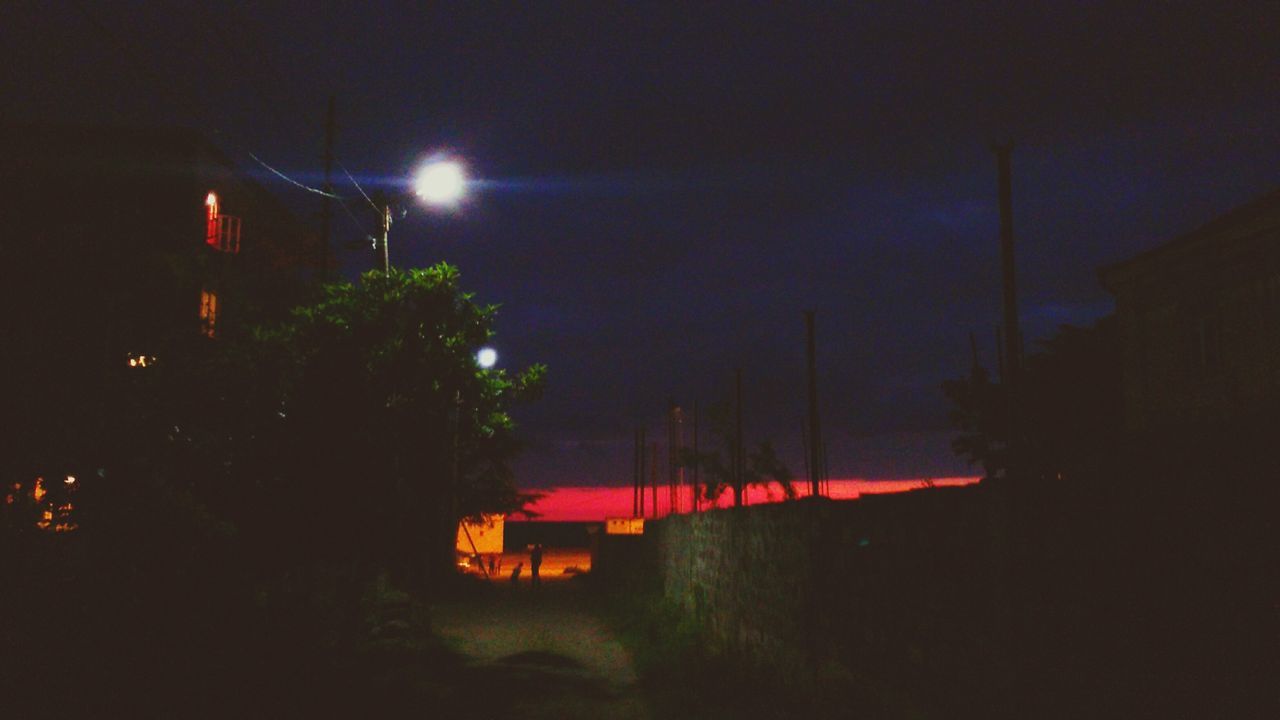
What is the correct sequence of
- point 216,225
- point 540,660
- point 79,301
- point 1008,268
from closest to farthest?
point 79,301 → point 1008,268 → point 540,660 → point 216,225

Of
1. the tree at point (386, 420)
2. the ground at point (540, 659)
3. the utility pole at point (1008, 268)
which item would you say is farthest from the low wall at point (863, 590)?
the tree at point (386, 420)

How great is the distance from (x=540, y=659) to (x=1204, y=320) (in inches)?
724

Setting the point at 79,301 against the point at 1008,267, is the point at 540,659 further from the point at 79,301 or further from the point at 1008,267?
the point at 79,301

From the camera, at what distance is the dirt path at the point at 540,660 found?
11203mm

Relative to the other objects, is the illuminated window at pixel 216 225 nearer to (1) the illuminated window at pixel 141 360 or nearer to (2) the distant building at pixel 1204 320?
(1) the illuminated window at pixel 141 360

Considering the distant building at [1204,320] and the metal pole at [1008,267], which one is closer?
the metal pole at [1008,267]

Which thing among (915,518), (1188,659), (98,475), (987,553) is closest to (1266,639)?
(1188,659)

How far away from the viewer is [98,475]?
273 inches

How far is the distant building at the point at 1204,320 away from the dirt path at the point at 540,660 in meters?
15.5

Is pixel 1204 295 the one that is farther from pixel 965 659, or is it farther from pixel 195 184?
pixel 195 184

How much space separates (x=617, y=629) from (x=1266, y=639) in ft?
57.3

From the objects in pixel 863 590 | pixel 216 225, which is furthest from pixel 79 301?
pixel 216 225

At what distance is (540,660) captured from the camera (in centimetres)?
1526

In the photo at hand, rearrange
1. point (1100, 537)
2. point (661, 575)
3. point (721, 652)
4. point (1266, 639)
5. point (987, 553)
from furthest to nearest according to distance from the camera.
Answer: point (661, 575) → point (721, 652) → point (987, 553) → point (1100, 537) → point (1266, 639)
